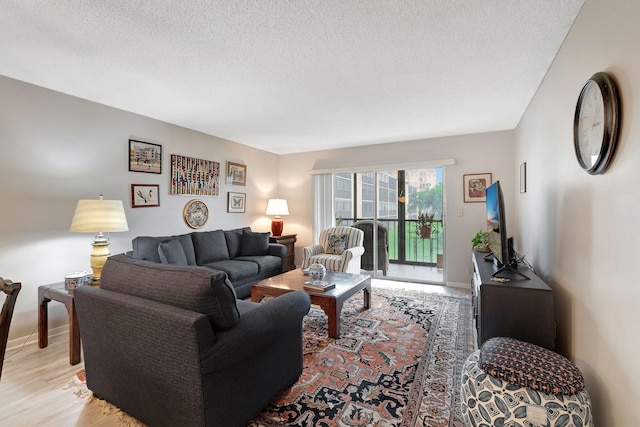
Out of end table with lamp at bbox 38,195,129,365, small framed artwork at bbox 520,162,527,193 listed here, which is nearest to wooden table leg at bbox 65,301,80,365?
end table with lamp at bbox 38,195,129,365

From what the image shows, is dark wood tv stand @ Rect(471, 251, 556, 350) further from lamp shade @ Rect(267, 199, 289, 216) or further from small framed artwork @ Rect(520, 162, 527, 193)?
lamp shade @ Rect(267, 199, 289, 216)

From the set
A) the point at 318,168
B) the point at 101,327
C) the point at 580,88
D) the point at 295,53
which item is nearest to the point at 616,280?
the point at 580,88

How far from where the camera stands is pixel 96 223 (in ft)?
8.46

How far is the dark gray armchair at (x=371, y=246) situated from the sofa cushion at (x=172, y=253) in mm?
2922

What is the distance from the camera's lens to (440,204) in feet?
15.4

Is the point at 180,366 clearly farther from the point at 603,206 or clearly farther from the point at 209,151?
the point at 209,151

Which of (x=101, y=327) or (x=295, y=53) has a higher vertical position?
(x=295, y=53)

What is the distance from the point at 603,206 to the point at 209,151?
4428 mm

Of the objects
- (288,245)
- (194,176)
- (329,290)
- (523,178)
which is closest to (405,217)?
(523,178)

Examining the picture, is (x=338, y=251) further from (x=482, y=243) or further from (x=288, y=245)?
(x=482, y=243)

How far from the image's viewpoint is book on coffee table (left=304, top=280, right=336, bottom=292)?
→ 2787mm

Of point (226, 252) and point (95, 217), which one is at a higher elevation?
point (95, 217)

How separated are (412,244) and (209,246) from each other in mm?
3266

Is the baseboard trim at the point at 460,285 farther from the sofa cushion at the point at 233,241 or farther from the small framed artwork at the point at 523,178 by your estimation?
the sofa cushion at the point at 233,241
